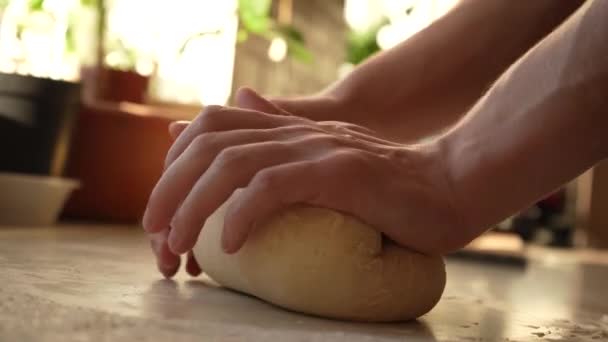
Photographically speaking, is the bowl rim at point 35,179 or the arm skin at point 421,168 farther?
the bowl rim at point 35,179

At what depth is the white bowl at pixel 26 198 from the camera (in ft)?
5.23

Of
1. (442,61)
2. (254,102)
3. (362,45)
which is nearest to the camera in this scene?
(254,102)

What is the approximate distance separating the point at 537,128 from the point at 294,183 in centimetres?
22

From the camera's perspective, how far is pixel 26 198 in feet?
5.30

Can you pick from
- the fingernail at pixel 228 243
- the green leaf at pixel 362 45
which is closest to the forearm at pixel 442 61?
the fingernail at pixel 228 243

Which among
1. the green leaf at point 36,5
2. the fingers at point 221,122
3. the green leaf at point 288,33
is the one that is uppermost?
the green leaf at point 288,33

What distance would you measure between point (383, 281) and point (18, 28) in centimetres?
134

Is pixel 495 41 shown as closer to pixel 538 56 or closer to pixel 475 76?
pixel 475 76

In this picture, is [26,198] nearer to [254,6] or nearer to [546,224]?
[254,6]

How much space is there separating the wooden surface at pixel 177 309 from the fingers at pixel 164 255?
2 cm

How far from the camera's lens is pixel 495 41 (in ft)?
3.64

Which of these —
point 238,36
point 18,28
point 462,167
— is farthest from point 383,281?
point 238,36

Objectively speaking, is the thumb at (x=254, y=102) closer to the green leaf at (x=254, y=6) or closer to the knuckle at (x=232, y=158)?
the knuckle at (x=232, y=158)

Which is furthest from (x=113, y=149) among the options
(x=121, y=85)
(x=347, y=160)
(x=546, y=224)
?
(x=546, y=224)
